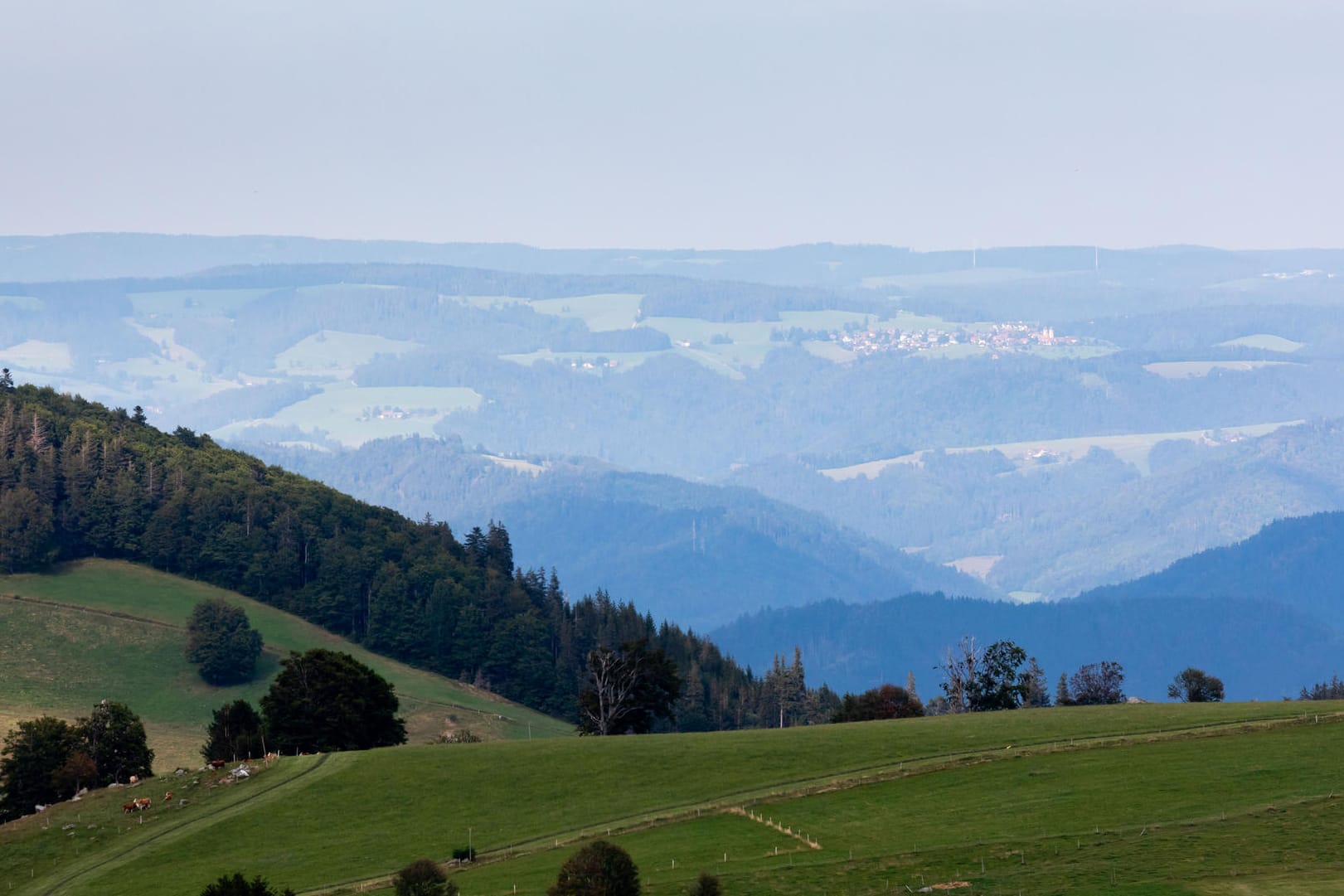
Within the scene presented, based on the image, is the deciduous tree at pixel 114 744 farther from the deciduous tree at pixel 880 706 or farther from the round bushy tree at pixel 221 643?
the round bushy tree at pixel 221 643

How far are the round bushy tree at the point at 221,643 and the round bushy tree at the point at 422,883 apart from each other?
375 ft

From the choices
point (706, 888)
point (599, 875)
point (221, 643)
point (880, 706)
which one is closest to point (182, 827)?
point (599, 875)

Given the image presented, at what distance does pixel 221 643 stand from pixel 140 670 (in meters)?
8.45

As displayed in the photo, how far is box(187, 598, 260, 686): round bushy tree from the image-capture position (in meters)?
177

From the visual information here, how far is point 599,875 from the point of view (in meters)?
64.2

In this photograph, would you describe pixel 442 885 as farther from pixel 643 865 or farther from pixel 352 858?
pixel 352 858

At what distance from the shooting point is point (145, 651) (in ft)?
588

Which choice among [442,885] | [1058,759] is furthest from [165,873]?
[1058,759]

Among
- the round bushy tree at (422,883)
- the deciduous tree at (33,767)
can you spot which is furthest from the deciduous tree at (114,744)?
the round bushy tree at (422,883)

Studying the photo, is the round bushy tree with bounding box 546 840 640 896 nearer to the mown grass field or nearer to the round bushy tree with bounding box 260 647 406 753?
the mown grass field

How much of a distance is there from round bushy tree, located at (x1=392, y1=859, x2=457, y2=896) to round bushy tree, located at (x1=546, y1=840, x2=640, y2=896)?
4.51m

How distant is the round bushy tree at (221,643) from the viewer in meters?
177

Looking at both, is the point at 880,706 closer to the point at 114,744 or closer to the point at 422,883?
the point at 114,744

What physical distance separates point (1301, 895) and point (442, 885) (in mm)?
31228
